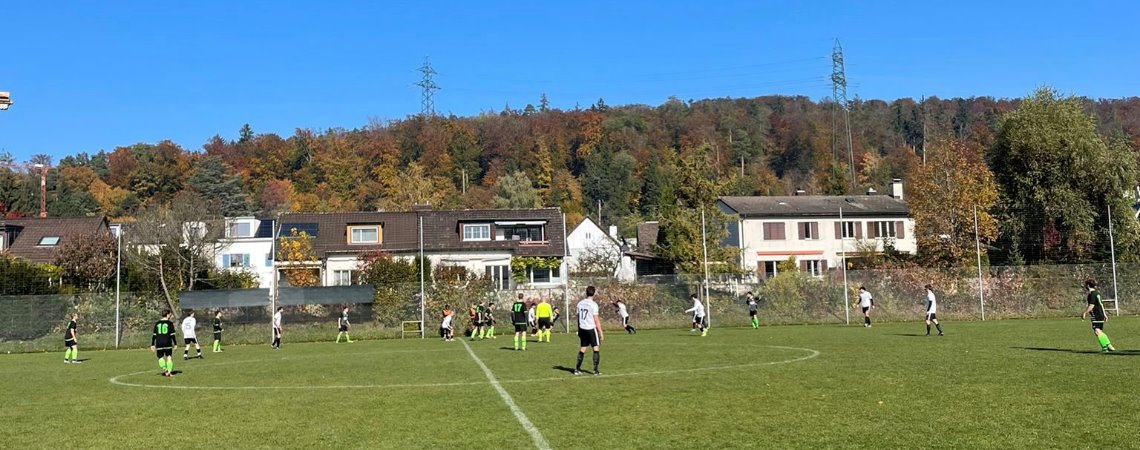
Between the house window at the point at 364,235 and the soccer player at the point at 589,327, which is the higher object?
the house window at the point at 364,235

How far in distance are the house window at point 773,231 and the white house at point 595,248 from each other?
10794mm

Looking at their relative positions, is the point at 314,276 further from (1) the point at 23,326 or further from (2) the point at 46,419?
(2) the point at 46,419

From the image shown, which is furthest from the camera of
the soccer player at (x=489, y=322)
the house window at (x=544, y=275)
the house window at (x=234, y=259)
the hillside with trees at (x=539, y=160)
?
the hillside with trees at (x=539, y=160)

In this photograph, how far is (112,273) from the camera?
1833 inches

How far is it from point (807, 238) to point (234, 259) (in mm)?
41801

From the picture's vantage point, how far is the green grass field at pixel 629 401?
A: 982 cm

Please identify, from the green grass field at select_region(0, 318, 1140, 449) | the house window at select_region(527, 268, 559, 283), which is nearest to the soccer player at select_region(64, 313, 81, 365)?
the green grass field at select_region(0, 318, 1140, 449)

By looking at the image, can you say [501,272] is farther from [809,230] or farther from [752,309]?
[809,230]

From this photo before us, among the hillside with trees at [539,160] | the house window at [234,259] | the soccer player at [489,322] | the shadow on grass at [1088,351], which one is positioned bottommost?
the shadow on grass at [1088,351]

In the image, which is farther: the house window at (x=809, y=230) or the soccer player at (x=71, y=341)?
the house window at (x=809, y=230)

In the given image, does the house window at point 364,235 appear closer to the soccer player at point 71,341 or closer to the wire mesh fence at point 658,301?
the wire mesh fence at point 658,301

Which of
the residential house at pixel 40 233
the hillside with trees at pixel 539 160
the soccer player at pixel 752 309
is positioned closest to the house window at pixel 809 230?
the hillside with trees at pixel 539 160

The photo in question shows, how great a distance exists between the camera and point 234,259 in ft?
200

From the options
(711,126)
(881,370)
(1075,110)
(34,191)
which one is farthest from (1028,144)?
(34,191)
